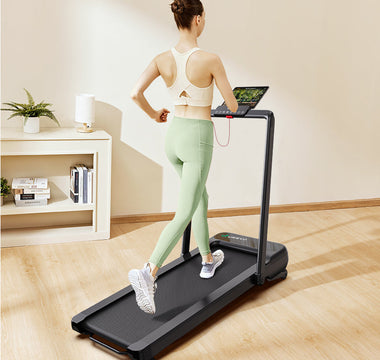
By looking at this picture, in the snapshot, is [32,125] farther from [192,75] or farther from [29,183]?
[192,75]

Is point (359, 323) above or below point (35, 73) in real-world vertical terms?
below

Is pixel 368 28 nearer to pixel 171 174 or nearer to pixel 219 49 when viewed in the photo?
pixel 219 49

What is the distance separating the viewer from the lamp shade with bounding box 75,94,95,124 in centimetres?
371

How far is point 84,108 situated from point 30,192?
0.71 metres

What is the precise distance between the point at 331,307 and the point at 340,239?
1.20 meters

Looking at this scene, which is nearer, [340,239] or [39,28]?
[39,28]

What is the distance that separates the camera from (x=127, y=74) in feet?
13.1

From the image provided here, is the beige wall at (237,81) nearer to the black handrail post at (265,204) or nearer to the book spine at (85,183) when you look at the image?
the book spine at (85,183)

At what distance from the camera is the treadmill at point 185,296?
2.37 metres

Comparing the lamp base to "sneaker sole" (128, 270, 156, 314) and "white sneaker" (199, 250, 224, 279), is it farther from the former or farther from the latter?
"sneaker sole" (128, 270, 156, 314)

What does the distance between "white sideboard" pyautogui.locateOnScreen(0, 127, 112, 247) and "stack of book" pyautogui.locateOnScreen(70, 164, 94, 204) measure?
0.15 ft

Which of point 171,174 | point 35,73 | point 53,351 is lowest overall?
point 53,351

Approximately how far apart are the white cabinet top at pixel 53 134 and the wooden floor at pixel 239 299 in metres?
0.77

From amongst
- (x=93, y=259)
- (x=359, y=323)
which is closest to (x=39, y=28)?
(x=93, y=259)
